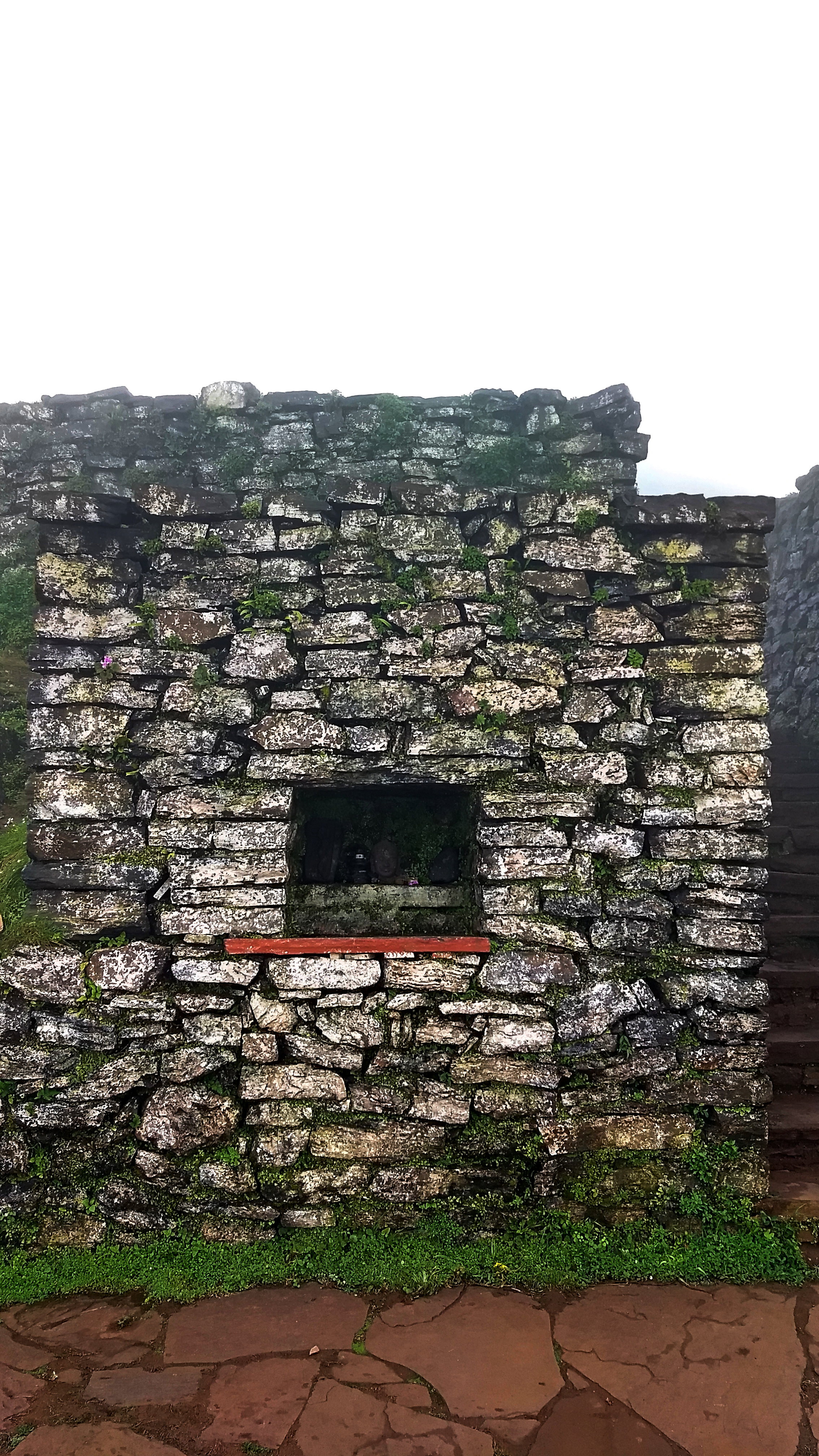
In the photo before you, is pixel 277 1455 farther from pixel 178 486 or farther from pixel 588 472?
pixel 588 472

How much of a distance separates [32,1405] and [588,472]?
4.69 meters

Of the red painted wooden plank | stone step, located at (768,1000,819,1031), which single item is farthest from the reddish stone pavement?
stone step, located at (768,1000,819,1031)

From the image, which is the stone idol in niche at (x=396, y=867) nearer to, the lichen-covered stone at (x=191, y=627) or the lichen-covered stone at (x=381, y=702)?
the lichen-covered stone at (x=381, y=702)

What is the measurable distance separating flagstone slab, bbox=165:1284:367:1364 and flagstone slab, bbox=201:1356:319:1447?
0.08 metres

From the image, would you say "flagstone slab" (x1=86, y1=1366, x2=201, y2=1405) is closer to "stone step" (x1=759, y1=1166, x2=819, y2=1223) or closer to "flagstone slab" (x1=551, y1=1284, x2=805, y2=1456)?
"flagstone slab" (x1=551, y1=1284, x2=805, y2=1456)

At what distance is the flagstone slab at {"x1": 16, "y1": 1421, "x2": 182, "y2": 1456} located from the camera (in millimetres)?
2510

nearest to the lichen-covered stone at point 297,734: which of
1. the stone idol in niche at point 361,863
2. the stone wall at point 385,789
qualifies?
the stone wall at point 385,789

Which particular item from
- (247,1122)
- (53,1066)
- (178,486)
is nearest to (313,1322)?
Result: (247,1122)

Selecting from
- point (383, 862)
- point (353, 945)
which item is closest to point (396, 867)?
point (383, 862)

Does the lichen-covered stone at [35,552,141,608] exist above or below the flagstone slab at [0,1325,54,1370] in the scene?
above

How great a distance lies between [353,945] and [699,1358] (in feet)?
7.04

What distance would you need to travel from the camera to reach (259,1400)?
2.71 metres

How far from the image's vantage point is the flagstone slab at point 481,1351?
8.95ft

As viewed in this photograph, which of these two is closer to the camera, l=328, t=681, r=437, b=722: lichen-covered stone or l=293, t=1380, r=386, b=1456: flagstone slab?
l=293, t=1380, r=386, b=1456: flagstone slab
